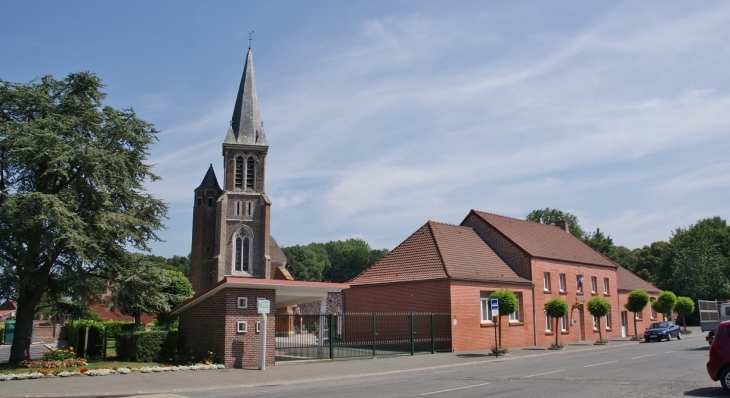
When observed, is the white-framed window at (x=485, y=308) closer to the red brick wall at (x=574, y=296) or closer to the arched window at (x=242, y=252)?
the red brick wall at (x=574, y=296)

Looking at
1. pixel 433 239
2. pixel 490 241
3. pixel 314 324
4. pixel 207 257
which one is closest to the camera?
pixel 314 324

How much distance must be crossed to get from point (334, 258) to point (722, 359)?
122847 millimetres

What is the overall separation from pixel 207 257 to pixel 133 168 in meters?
35.8

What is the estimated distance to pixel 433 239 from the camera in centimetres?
3403

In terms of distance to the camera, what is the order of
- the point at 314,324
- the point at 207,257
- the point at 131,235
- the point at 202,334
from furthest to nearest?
the point at 207,257 → the point at 314,324 → the point at 131,235 → the point at 202,334

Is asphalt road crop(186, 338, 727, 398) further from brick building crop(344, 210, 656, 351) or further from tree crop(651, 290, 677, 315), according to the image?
tree crop(651, 290, 677, 315)

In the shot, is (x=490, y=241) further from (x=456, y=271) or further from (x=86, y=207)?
(x=86, y=207)

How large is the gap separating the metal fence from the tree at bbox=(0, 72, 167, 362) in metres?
7.13

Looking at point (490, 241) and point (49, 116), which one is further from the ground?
point (49, 116)

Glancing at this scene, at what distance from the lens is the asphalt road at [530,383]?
13.5 metres

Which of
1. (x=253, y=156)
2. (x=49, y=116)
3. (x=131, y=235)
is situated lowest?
(x=131, y=235)


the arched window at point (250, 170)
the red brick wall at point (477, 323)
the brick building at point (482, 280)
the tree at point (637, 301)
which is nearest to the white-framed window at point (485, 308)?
the brick building at point (482, 280)

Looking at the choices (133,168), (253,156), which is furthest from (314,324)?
(253,156)

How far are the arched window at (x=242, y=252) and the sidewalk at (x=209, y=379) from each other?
118ft
